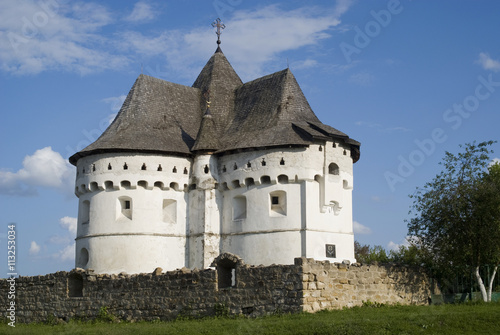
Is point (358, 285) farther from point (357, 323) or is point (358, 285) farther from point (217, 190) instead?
point (217, 190)

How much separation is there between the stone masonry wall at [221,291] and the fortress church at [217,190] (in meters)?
7.28

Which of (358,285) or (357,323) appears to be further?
(358,285)

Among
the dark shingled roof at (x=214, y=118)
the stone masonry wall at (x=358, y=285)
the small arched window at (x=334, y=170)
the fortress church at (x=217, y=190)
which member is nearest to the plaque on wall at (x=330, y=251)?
the fortress church at (x=217, y=190)

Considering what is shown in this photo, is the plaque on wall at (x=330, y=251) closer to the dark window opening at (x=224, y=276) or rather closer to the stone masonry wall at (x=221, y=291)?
the stone masonry wall at (x=221, y=291)

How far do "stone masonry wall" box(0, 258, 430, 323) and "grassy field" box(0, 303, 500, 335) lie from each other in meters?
0.65

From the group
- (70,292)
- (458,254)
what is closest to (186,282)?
(70,292)

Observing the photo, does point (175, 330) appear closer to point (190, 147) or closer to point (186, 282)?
point (186, 282)

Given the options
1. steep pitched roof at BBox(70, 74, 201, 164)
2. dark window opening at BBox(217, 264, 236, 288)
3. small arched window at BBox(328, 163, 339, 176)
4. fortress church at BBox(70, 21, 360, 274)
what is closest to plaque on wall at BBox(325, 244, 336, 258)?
fortress church at BBox(70, 21, 360, 274)

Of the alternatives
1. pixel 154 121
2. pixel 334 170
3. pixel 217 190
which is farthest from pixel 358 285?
pixel 154 121

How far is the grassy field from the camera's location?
1848 centimetres

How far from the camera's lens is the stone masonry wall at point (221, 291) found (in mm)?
21641

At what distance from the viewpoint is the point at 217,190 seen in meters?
36.1

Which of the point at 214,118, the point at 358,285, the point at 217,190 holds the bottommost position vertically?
the point at 358,285

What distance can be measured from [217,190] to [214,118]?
547cm
